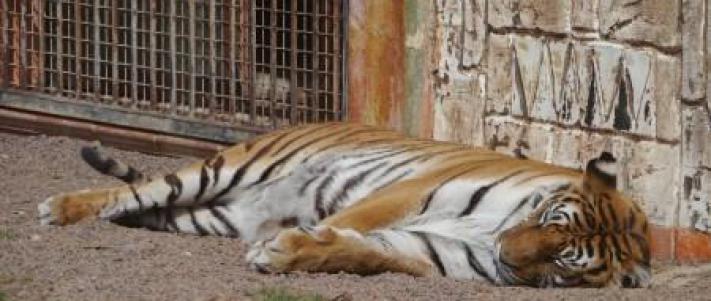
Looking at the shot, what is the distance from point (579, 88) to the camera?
8297 millimetres

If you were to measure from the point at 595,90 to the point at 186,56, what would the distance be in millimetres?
2183

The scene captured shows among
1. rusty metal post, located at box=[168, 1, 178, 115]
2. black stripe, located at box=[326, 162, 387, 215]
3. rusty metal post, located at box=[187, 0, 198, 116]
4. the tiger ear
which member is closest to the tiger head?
the tiger ear

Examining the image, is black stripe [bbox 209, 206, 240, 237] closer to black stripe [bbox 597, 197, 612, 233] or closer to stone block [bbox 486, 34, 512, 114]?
stone block [bbox 486, 34, 512, 114]

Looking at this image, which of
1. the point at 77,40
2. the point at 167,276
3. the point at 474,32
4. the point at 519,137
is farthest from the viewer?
the point at 77,40

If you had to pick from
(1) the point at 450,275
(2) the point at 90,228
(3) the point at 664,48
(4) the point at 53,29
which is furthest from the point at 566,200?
(4) the point at 53,29

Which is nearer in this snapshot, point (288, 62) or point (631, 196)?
point (631, 196)

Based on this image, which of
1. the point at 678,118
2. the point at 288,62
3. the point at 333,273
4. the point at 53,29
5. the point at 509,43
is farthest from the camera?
the point at 53,29

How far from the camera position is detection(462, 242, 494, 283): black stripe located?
23.7 feet

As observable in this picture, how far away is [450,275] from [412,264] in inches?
5.7

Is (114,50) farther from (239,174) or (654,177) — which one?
(654,177)

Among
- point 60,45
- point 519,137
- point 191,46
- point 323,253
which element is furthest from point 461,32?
point 60,45

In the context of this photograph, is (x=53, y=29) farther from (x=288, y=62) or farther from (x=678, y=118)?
(x=678, y=118)

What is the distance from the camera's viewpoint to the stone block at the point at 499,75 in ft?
28.2

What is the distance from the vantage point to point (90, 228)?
8.18 meters
